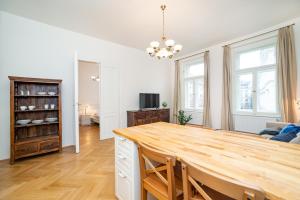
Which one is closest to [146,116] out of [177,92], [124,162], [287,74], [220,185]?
[177,92]

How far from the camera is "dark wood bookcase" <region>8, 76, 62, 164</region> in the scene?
9.54 feet

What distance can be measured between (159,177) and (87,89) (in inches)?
290

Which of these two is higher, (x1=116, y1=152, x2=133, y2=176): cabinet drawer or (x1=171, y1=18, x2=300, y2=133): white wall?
(x1=171, y1=18, x2=300, y2=133): white wall

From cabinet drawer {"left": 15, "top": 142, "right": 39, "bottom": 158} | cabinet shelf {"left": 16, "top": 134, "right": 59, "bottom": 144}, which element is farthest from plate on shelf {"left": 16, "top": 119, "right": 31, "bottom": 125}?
cabinet drawer {"left": 15, "top": 142, "right": 39, "bottom": 158}

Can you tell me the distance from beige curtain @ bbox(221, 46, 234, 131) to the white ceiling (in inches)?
26.0

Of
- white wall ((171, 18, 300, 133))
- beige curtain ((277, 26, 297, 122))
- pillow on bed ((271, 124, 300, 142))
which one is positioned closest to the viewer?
pillow on bed ((271, 124, 300, 142))

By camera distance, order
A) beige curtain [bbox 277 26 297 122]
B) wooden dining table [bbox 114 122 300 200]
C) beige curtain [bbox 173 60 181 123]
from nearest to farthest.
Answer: wooden dining table [bbox 114 122 300 200], beige curtain [bbox 277 26 297 122], beige curtain [bbox 173 60 181 123]

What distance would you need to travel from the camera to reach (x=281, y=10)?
3.07 m

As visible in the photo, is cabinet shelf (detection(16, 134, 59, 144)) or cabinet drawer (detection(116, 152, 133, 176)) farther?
cabinet shelf (detection(16, 134, 59, 144))

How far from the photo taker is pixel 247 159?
1019mm

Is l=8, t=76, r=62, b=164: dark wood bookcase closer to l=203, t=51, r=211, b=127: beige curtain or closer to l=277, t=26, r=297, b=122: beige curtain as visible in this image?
l=203, t=51, r=211, b=127: beige curtain

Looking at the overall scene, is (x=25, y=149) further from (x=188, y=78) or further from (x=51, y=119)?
(x=188, y=78)

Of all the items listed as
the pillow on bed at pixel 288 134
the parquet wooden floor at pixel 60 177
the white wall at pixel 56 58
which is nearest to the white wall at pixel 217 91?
the pillow on bed at pixel 288 134

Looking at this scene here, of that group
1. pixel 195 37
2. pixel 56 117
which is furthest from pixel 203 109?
pixel 56 117
